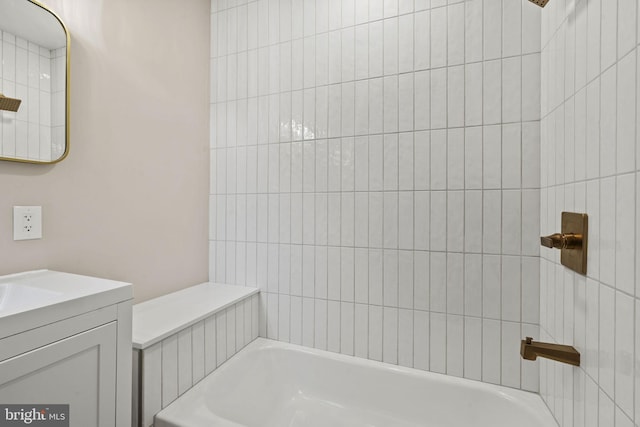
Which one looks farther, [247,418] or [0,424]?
[247,418]

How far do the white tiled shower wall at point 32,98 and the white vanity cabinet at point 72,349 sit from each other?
1.50 ft

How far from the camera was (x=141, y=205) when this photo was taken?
158 centimetres

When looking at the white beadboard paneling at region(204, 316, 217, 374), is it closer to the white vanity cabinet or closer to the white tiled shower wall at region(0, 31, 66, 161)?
the white vanity cabinet

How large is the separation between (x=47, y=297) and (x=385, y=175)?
1.33 metres

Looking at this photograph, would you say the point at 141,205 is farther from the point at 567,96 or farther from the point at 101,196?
the point at 567,96

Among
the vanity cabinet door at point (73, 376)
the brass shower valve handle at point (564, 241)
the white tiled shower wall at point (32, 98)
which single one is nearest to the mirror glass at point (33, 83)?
the white tiled shower wall at point (32, 98)

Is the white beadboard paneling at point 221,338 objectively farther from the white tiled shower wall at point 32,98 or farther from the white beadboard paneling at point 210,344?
the white tiled shower wall at point 32,98

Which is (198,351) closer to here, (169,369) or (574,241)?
(169,369)

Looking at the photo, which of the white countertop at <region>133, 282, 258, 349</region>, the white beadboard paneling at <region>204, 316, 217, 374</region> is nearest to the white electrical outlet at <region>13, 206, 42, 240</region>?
the white countertop at <region>133, 282, 258, 349</region>

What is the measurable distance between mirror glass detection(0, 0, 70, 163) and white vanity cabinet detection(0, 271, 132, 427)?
47 centimetres

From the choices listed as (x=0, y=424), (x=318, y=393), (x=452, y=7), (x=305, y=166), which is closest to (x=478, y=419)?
(x=318, y=393)

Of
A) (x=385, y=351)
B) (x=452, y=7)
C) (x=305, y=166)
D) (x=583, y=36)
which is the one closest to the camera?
(x=583, y=36)

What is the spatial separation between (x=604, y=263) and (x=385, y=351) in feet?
3.41

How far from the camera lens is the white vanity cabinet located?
0.72 m
